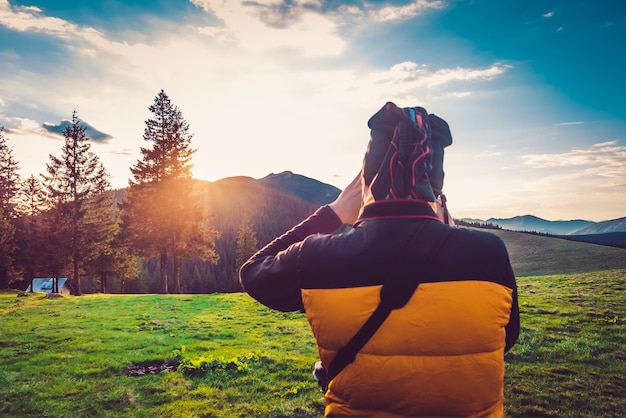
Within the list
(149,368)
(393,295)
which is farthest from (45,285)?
(393,295)

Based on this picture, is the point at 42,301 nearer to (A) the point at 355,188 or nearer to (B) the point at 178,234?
(B) the point at 178,234

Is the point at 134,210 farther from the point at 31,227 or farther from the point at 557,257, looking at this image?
the point at 557,257

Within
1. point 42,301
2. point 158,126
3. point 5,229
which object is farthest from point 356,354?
point 5,229

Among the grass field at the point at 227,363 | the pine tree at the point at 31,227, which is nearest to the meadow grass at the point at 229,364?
the grass field at the point at 227,363

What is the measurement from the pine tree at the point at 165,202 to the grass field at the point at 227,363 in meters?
15.7

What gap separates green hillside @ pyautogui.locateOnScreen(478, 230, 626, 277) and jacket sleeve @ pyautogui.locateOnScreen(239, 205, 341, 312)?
34010 millimetres

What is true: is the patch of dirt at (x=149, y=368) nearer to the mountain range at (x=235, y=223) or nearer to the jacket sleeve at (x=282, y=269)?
the jacket sleeve at (x=282, y=269)

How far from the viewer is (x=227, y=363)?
26.9 ft

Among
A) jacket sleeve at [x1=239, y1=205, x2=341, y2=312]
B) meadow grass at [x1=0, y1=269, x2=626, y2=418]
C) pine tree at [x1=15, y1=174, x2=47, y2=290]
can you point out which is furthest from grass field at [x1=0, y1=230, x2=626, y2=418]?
pine tree at [x1=15, y1=174, x2=47, y2=290]

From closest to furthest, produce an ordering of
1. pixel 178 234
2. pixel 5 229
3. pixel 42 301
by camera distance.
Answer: pixel 42 301 → pixel 178 234 → pixel 5 229

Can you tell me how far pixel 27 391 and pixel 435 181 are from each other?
26.9ft

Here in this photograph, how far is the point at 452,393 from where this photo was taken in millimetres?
1646

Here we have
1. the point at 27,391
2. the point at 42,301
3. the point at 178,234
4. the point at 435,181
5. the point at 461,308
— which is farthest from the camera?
the point at 178,234

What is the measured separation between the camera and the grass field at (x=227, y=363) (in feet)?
20.2
